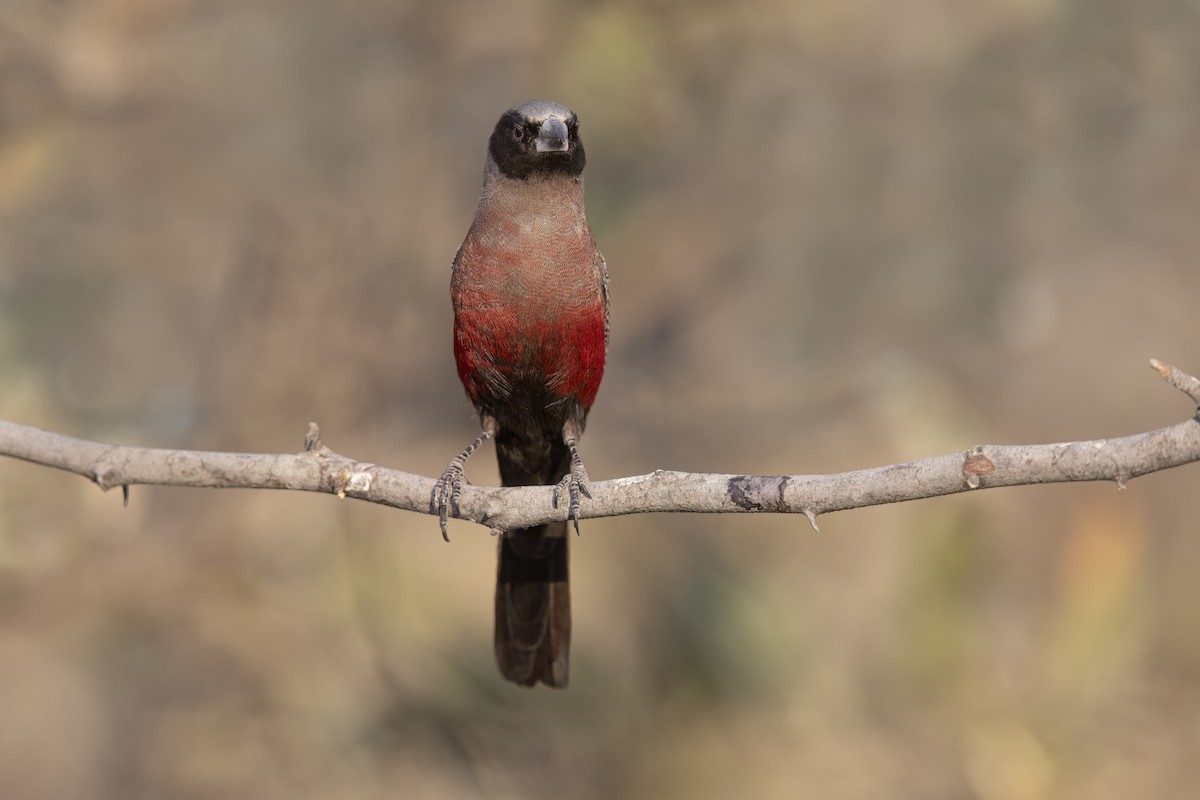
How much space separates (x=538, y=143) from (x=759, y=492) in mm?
1887

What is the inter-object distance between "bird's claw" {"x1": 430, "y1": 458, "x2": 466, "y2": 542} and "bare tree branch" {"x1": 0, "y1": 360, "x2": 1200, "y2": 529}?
32 mm

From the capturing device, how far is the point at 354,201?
1015cm

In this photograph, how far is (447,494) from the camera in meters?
4.59

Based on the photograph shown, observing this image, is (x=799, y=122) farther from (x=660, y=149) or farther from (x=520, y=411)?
(x=520, y=411)

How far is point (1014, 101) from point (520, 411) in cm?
640

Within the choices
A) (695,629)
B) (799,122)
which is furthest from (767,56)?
(695,629)

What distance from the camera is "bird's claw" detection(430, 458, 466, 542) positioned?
4.43m

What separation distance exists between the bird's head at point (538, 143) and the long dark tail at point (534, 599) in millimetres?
1249

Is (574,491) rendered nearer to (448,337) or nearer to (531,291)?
(531,291)

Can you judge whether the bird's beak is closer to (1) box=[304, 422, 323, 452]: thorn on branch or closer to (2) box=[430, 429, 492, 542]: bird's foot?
(2) box=[430, 429, 492, 542]: bird's foot

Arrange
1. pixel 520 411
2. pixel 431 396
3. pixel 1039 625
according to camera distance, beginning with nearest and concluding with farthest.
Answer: pixel 520 411
pixel 1039 625
pixel 431 396

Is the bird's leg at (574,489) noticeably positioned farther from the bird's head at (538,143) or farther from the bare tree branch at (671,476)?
the bird's head at (538,143)

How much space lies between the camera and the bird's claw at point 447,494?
443cm

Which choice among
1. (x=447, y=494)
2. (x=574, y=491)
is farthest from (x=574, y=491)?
(x=447, y=494)
